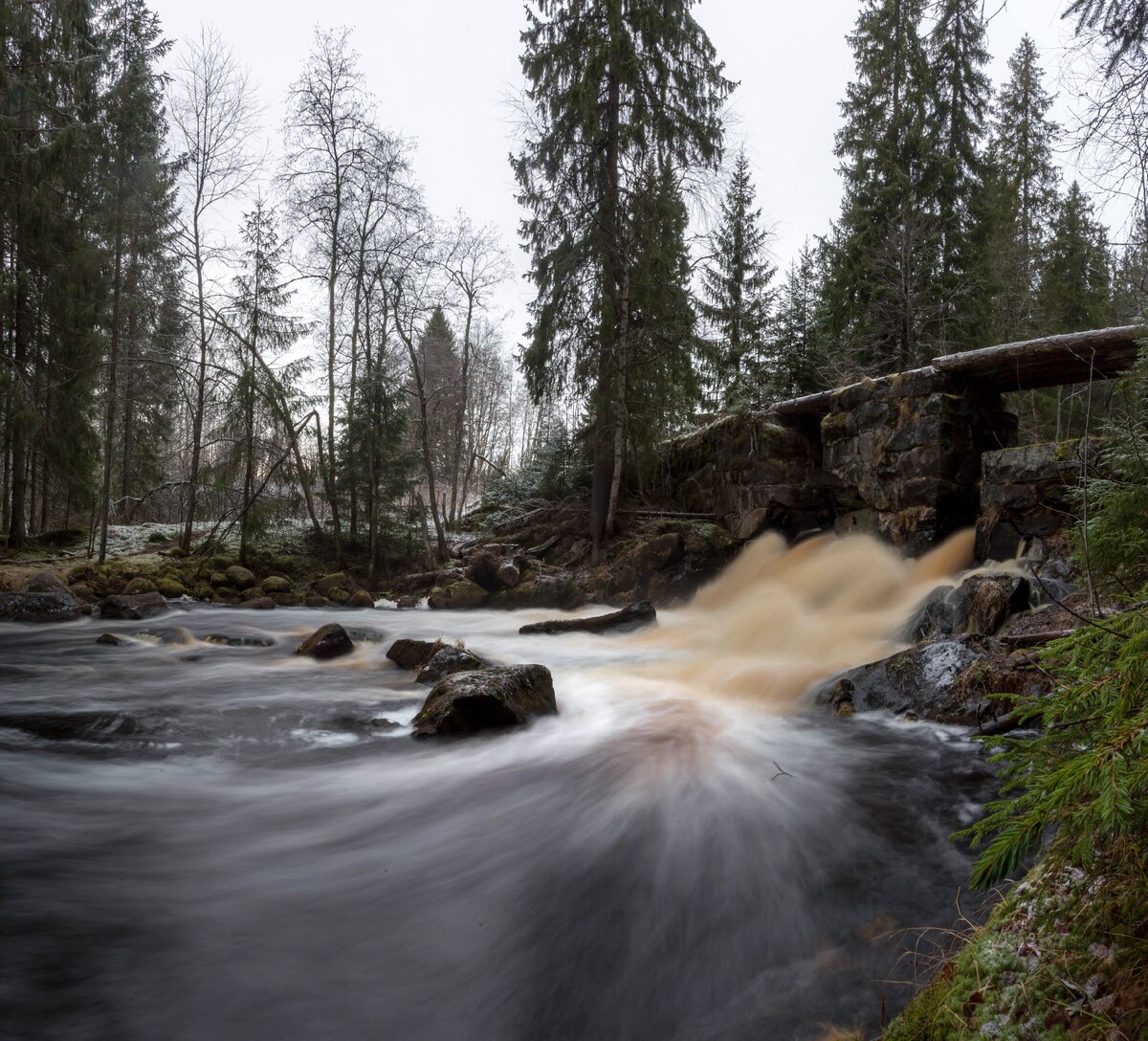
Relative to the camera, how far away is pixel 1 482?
17453mm

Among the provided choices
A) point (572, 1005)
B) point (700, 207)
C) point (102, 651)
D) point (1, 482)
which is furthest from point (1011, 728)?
point (1, 482)

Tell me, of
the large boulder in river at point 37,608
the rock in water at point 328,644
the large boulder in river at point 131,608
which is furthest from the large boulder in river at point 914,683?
the large boulder in river at point 37,608

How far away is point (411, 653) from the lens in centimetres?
901

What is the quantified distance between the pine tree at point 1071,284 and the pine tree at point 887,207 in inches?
270

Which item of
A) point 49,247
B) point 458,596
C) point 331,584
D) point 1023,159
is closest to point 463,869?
point 458,596

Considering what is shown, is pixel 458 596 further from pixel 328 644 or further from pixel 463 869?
pixel 463 869

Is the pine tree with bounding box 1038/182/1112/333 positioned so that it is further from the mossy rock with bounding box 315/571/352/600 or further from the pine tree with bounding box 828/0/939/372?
the mossy rock with bounding box 315/571/352/600

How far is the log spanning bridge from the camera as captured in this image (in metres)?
8.72

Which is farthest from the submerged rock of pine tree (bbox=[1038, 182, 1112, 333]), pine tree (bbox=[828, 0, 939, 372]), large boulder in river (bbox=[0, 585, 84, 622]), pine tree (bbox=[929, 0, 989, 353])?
pine tree (bbox=[1038, 182, 1112, 333])

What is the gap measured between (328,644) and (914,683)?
776cm

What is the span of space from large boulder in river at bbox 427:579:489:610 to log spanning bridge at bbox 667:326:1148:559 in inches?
221

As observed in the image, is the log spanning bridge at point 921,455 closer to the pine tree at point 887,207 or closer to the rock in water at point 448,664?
the pine tree at point 887,207

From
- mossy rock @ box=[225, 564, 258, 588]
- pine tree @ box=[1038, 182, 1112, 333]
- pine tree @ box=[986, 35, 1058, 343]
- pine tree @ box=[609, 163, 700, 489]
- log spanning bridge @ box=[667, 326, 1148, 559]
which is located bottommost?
mossy rock @ box=[225, 564, 258, 588]

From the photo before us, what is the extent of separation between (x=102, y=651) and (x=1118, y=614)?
11547 mm
